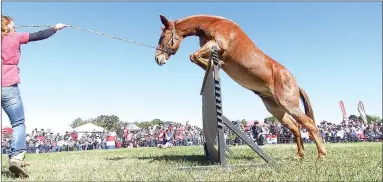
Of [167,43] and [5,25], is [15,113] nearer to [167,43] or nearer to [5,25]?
[5,25]

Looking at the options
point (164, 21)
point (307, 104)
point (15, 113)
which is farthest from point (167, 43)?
point (307, 104)

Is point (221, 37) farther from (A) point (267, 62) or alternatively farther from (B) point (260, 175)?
(B) point (260, 175)

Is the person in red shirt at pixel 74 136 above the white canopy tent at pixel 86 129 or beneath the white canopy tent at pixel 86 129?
beneath

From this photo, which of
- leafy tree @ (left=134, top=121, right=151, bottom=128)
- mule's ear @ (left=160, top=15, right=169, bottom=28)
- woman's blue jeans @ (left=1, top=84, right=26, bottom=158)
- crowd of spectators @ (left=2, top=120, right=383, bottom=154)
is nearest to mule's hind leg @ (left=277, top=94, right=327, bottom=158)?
mule's ear @ (left=160, top=15, right=169, bottom=28)

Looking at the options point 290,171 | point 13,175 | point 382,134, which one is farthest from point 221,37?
point 382,134

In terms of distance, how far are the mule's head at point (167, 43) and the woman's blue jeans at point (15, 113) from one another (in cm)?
321

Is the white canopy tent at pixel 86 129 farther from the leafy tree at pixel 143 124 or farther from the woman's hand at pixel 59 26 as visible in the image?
the leafy tree at pixel 143 124

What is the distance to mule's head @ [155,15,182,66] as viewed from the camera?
769 cm

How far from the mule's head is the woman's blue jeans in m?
3.21

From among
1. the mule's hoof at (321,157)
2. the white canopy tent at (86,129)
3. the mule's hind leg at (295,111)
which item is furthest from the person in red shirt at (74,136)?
the mule's hoof at (321,157)

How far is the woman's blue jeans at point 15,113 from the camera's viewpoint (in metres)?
5.03

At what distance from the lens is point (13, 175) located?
15.5 feet

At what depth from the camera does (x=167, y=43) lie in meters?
7.71

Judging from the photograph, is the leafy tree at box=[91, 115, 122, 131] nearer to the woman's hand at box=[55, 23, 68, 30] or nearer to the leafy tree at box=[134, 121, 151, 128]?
the leafy tree at box=[134, 121, 151, 128]
